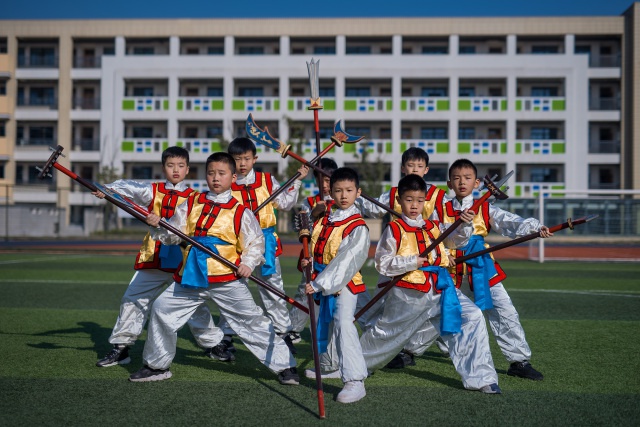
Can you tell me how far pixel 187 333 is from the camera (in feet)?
21.1

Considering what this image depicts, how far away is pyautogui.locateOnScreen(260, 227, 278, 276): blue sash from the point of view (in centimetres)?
543

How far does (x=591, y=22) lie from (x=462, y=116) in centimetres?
1007

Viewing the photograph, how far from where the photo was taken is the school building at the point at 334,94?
32219 mm

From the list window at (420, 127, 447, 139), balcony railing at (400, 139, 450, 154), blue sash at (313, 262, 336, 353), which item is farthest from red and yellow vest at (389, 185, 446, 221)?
window at (420, 127, 447, 139)

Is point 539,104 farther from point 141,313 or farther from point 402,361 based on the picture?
point 141,313

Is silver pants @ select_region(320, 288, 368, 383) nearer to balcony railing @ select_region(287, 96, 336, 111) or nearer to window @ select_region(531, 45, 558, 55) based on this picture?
balcony railing @ select_region(287, 96, 336, 111)

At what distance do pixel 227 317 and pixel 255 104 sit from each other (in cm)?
2944

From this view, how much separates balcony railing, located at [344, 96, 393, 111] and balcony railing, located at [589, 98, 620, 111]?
40.9 feet

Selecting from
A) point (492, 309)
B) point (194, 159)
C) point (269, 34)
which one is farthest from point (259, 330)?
point (269, 34)

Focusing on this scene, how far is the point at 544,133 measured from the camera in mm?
33594

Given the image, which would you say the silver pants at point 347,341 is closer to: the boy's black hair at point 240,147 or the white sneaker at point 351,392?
the white sneaker at point 351,392

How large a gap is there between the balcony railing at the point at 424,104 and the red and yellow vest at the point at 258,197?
2790 centimetres

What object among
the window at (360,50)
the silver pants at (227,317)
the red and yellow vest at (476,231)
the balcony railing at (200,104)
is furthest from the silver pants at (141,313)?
the window at (360,50)

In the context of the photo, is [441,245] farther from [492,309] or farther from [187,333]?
[187,333]
